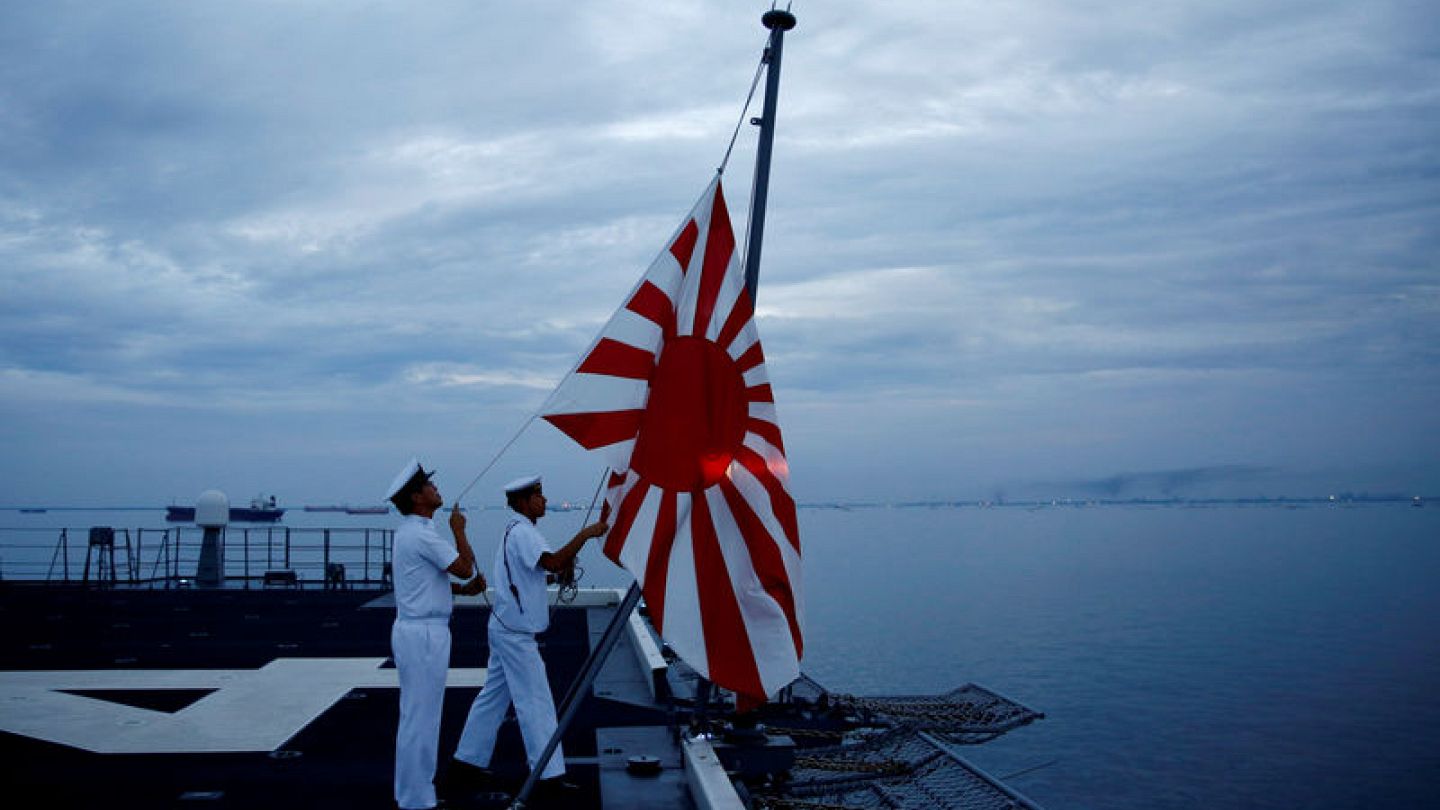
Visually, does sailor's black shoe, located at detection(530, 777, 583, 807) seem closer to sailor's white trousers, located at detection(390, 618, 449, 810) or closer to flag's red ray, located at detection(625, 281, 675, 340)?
sailor's white trousers, located at detection(390, 618, 449, 810)

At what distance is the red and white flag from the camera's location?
514 cm

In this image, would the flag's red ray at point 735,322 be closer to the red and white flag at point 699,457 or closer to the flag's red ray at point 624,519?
the red and white flag at point 699,457

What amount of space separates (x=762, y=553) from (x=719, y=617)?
39 centimetres

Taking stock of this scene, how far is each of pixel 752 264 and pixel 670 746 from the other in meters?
4.24

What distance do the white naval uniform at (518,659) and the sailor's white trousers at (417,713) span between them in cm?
72

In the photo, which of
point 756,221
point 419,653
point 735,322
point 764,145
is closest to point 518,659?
point 419,653

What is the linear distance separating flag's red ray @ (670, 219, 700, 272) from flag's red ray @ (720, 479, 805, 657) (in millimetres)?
1179

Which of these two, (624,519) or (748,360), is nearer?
(624,519)

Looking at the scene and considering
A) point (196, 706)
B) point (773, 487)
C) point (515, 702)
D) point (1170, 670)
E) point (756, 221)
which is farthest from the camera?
point (1170, 670)

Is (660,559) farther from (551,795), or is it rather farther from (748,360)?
(551,795)

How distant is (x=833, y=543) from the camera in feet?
471

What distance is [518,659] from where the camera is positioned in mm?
6855

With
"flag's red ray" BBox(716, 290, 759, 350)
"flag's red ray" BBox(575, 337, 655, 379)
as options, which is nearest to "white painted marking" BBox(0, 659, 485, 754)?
"flag's red ray" BBox(575, 337, 655, 379)

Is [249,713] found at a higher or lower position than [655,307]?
lower
